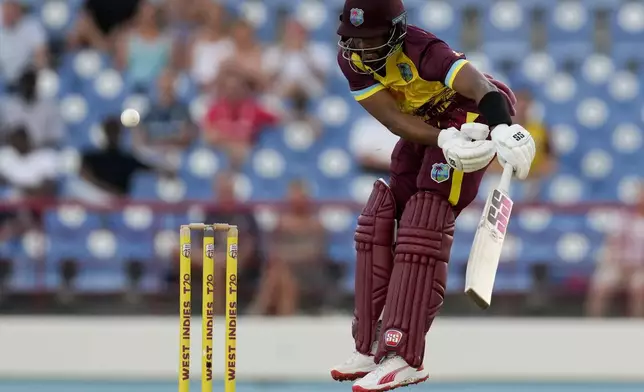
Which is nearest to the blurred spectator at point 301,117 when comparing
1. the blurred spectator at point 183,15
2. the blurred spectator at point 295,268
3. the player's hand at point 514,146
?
the blurred spectator at point 183,15

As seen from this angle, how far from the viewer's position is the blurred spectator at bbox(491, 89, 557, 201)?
28.0 feet

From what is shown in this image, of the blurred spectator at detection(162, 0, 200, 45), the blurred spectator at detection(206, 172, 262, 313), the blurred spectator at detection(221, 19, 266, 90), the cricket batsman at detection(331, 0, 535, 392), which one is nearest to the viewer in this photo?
the cricket batsman at detection(331, 0, 535, 392)

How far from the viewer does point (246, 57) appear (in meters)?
9.05

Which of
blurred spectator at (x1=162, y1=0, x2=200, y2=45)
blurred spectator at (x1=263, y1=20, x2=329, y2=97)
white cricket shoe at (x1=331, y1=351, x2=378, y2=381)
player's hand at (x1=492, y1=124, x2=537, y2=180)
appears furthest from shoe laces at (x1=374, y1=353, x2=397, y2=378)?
blurred spectator at (x1=162, y1=0, x2=200, y2=45)

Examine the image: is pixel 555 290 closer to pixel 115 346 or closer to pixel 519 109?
pixel 519 109

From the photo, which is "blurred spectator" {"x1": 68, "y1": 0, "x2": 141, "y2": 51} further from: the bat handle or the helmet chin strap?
the bat handle

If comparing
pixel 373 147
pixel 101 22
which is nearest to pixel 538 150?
pixel 373 147

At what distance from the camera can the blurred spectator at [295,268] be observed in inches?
305

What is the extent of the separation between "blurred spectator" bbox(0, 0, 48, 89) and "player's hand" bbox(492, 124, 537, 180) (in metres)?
5.59

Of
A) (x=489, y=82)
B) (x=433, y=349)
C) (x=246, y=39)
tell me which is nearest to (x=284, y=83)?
(x=246, y=39)

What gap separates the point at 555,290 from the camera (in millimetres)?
7836

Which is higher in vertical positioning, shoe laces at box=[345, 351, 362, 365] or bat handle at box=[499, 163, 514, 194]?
bat handle at box=[499, 163, 514, 194]

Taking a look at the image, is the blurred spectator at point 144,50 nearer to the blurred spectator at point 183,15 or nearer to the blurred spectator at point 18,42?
the blurred spectator at point 183,15

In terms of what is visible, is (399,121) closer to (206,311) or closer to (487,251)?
(487,251)
